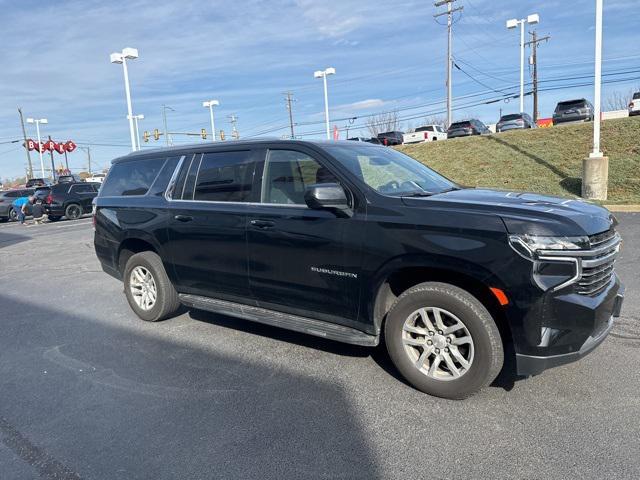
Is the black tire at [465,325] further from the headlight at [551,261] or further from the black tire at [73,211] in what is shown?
the black tire at [73,211]

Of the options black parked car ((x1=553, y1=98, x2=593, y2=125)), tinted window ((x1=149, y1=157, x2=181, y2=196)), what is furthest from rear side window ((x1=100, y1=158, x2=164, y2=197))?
black parked car ((x1=553, y1=98, x2=593, y2=125))

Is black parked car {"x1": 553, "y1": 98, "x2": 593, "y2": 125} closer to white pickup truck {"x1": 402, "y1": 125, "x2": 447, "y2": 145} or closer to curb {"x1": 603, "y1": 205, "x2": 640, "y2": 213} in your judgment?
white pickup truck {"x1": 402, "y1": 125, "x2": 447, "y2": 145}

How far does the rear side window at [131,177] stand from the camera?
18.1 ft

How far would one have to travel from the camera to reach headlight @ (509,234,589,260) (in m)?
3.07

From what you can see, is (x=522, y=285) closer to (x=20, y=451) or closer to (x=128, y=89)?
(x=20, y=451)

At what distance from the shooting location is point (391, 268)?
3.62 m

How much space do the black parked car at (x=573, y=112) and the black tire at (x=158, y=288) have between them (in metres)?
29.9

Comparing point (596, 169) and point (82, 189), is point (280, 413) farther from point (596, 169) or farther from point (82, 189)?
point (82, 189)

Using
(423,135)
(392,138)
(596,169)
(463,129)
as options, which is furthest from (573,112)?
(596,169)

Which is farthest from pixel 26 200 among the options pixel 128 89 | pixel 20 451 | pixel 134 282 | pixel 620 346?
pixel 620 346

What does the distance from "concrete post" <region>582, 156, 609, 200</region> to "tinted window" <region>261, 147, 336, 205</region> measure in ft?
40.5

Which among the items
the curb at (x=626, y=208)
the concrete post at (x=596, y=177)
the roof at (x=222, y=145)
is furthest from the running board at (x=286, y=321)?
the concrete post at (x=596, y=177)

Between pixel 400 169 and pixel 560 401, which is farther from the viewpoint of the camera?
pixel 400 169

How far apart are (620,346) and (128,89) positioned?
23363 mm
